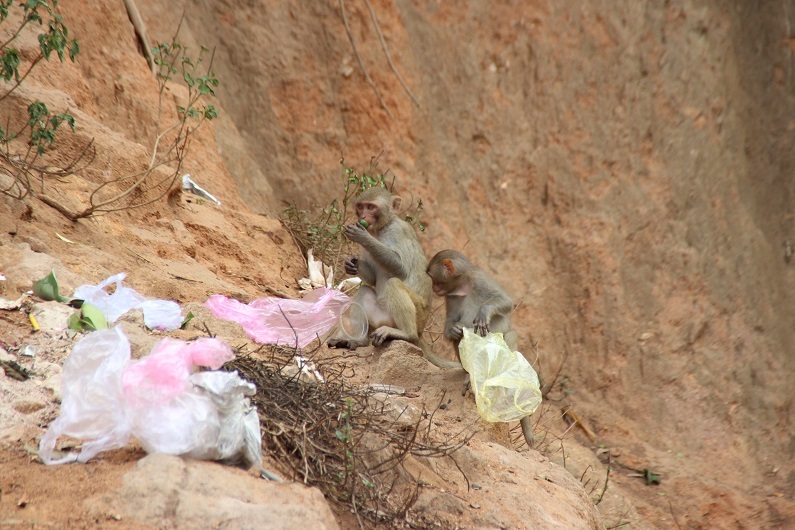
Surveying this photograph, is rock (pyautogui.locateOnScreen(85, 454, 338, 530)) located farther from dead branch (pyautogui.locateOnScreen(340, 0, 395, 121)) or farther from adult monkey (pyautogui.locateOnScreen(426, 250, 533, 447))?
dead branch (pyautogui.locateOnScreen(340, 0, 395, 121))

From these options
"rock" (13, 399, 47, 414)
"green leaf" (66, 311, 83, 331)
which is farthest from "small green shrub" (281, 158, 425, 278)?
"rock" (13, 399, 47, 414)

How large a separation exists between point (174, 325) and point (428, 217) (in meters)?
4.96

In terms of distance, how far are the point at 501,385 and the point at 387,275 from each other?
191 centimetres

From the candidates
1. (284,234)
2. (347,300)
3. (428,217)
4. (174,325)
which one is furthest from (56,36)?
(428,217)

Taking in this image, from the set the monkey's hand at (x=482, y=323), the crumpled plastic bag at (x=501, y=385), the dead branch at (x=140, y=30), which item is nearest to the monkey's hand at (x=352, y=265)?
the monkey's hand at (x=482, y=323)

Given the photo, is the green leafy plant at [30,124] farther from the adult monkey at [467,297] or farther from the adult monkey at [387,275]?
Result: the adult monkey at [467,297]

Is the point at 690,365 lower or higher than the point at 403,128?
lower

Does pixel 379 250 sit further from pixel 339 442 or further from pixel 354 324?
pixel 339 442

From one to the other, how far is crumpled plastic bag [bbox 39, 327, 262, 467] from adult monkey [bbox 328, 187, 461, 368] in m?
3.09

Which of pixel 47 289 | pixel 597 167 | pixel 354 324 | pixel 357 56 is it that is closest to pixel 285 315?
pixel 354 324

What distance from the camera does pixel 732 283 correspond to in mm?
10359

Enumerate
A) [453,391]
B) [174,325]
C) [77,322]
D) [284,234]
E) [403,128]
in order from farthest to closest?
1. [403,128]
2. [284,234]
3. [453,391]
4. [174,325]
5. [77,322]

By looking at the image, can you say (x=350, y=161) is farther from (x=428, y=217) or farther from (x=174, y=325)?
(x=174, y=325)

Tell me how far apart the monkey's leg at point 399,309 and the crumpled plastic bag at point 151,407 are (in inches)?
124
